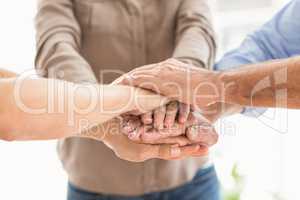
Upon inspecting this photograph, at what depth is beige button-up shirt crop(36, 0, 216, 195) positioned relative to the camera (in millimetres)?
1440

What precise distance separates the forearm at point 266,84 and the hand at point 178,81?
4 cm

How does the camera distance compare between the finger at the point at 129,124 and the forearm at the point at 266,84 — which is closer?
the forearm at the point at 266,84

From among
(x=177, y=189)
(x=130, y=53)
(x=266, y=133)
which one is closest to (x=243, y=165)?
(x=266, y=133)

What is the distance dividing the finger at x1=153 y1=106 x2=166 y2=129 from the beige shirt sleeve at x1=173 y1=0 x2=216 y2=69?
5.9 inches

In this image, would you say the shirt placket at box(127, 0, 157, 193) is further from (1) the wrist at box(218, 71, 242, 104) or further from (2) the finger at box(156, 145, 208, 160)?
(1) the wrist at box(218, 71, 242, 104)

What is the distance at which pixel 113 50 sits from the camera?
146cm

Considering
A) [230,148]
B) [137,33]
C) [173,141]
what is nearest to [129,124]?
[173,141]

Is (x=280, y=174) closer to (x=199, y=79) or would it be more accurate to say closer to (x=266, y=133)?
(x=266, y=133)

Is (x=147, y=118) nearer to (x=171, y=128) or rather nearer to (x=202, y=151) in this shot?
(x=171, y=128)

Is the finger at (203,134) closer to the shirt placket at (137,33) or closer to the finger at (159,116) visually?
the finger at (159,116)

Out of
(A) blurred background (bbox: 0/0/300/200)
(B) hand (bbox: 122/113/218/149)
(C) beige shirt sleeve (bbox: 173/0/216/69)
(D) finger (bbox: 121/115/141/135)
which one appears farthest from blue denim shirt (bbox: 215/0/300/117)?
(A) blurred background (bbox: 0/0/300/200)

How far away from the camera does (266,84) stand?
124 cm

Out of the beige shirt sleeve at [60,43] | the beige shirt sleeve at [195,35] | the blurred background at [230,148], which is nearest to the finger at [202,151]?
the beige shirt sleeve at [195,35]

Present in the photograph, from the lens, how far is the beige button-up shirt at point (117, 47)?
4.73 feet
